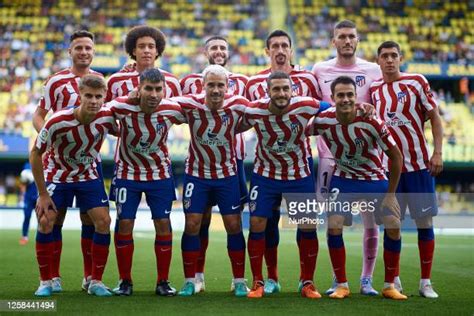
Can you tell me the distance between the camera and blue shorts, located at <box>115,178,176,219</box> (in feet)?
22.4

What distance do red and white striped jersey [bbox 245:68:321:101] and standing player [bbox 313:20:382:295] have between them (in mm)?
65

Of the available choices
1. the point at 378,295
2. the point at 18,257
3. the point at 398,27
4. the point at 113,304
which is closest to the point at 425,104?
the point at 378,295

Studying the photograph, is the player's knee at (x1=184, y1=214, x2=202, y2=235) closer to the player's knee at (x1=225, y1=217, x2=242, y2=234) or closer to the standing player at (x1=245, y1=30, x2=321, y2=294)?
the player's knee at (x1=225, y1=217, x2=242, y2=234)

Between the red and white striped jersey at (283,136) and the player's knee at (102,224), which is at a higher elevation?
the red and white striped jersey at (283,136)

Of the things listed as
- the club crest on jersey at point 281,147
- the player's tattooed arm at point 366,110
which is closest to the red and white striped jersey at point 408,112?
the player's tattooed arm at point 366,110

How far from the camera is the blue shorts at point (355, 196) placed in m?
6.88

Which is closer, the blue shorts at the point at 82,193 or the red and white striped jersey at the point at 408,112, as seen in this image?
the blue shorts at the point at 82,193

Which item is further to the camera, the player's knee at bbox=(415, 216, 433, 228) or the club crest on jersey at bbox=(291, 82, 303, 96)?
the club crest on jersey at bbox=(291, 82, 303, 96)

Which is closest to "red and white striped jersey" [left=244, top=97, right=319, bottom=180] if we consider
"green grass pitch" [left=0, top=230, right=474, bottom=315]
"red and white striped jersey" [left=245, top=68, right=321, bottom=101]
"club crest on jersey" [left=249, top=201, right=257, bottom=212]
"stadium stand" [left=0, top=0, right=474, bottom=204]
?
"club crest on jersey" [left=249, top=201, right=257, bottom=212]

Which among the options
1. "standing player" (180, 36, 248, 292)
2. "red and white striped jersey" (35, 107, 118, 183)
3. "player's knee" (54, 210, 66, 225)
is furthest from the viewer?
Answer: "standing player" (180, 36, 248, 292)

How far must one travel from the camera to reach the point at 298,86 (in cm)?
759

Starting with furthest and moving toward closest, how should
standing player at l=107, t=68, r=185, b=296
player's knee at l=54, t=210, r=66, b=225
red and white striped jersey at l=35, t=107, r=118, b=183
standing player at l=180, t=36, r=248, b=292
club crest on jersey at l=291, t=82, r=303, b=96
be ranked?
club crest on jersey at l=291, t=82, r=303, b=96
standing player at l=180, t=36, r=248, b=292
player's knee at l=54, t=210, r=66, b=225
standing player at l=107, t=68, r=185, b=296
red and white striped jersey at l=35, t=107, r=118, b=183

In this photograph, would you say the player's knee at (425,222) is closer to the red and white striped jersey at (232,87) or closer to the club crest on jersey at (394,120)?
the club crest on jersey at (394,120)

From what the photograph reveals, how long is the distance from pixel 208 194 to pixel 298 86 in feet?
4.59
